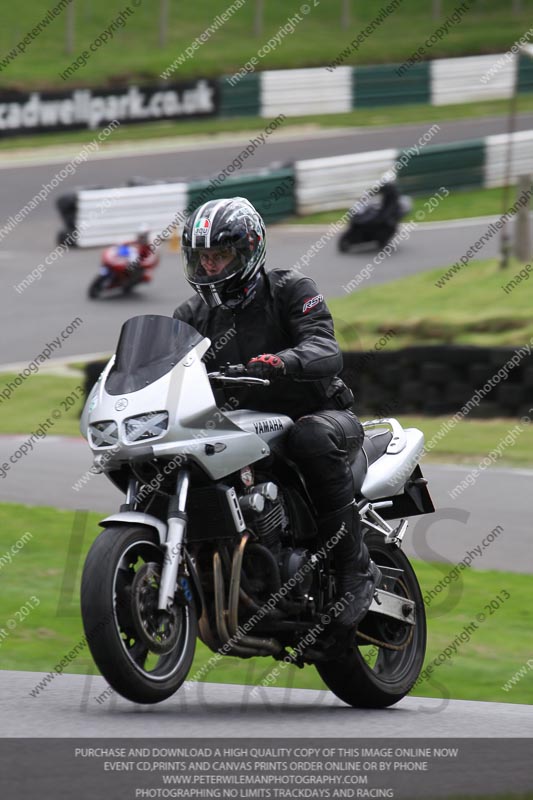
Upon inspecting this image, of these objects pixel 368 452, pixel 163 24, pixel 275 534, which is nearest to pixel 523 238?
pixel 368 452

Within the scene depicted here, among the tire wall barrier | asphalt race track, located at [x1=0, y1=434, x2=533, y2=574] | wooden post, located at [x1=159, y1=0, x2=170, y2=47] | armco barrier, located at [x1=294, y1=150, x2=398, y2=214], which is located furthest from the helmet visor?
wooden post, located at [x1=159, y1=0, x2=170, y2=47]

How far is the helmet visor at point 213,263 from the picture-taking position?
5.05m

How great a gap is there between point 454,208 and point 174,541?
21882mm

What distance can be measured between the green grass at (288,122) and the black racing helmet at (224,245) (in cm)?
2488

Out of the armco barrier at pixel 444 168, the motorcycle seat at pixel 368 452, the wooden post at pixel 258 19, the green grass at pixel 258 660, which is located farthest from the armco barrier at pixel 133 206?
the wooden post at pixel 258 19

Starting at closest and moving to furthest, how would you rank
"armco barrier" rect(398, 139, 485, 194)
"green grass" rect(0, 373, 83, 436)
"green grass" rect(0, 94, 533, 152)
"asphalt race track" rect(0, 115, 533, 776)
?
1. "asphalt race track" rect(0, 115, 533, 776)
2. "green grass" rect(0, 373, 83, 436)
3. "armco barrier" rect(398, 139, 485, 194)
4. "green grass" rect(0, 94, 533, 152)

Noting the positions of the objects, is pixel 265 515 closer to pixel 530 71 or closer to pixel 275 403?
pixel 275 403

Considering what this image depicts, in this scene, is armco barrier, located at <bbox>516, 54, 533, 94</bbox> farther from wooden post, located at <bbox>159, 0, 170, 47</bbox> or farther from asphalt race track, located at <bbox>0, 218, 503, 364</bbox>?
asphalt race track, located at <bbox>0, 218, 503, 364</bbox>

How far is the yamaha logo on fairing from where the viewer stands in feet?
16.4

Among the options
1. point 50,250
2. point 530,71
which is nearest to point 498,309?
point 50,250

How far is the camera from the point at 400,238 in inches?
912

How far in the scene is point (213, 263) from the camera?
16.6 ft

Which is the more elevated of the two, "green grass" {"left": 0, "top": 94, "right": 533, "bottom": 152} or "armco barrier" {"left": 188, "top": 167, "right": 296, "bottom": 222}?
"armco barrier" {"left": 188, "top": 167, "right": 296, "bottom": 222}

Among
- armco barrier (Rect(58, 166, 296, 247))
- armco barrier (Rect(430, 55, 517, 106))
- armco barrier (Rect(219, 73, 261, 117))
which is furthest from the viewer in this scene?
armco barrier (Rect(430, 55, 517, 106))
